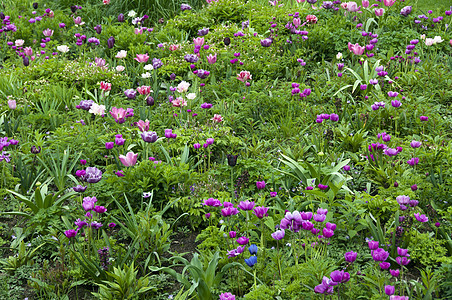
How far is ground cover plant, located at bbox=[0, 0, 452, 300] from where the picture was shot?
296 centimetres

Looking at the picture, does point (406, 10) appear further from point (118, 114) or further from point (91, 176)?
point (91, 176)

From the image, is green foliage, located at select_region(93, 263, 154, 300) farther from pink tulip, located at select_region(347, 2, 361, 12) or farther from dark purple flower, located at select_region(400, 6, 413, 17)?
dark purple flower, located at select_region(400, 6, 413, 17)

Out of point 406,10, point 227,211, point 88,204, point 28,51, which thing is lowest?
point 28,51

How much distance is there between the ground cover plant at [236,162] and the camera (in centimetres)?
296

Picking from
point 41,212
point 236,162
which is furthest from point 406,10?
point 41,212

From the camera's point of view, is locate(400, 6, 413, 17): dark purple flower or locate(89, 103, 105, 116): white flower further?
locate(400, 6, 413, 17): dark purple flower

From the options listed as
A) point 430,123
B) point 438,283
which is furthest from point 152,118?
point 438,283

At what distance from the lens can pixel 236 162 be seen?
12.8 feet

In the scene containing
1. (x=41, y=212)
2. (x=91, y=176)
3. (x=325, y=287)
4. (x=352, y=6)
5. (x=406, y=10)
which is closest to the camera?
(x=325, y=287)

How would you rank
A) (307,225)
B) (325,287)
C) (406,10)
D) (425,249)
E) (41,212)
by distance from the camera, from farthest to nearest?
(406,10) → (41,212) → (425,249) → (307,225) → (325,287)

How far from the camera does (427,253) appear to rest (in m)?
3.03

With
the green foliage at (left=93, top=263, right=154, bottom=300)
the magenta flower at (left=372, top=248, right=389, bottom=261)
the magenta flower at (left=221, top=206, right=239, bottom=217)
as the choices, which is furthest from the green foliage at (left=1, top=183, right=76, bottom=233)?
the magenta flower at (left=372, top=248, right=389, bottom=261)

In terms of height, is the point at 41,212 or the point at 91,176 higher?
the point at 91,176

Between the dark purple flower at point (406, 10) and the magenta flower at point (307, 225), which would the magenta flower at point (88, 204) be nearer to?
the magenta flower at point (307, 225)
